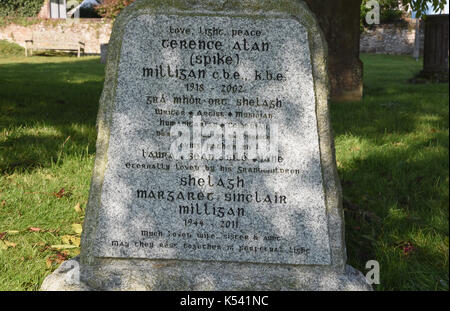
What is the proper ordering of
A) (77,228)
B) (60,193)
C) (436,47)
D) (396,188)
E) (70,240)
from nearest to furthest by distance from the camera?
(70,240), (77,228), (60,193), (396,188), (436,47)

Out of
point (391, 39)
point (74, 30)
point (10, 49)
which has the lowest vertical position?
point (391, 39)

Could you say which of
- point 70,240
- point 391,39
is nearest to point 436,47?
point 70,240

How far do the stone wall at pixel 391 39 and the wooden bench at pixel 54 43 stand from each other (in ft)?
52.2

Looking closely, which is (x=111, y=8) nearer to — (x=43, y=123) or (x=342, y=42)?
(x=342, y=42)

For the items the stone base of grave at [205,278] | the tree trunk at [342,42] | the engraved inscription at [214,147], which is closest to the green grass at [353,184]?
the stone base of grave at [205,278]

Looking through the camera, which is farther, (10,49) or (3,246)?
(10,49)

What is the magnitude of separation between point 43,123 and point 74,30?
1873 centimetres

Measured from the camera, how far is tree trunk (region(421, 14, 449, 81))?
11.8 metres

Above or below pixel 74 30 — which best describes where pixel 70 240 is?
below

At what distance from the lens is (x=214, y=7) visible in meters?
2.60

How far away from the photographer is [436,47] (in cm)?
1194

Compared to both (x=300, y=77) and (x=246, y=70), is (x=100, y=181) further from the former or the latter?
(x=300, y=77)

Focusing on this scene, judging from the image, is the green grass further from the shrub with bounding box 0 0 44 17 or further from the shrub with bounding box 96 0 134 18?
the shrub with bounding box 0 0 44 17

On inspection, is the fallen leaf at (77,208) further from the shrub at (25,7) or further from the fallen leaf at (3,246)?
the shrub at (25,7)
